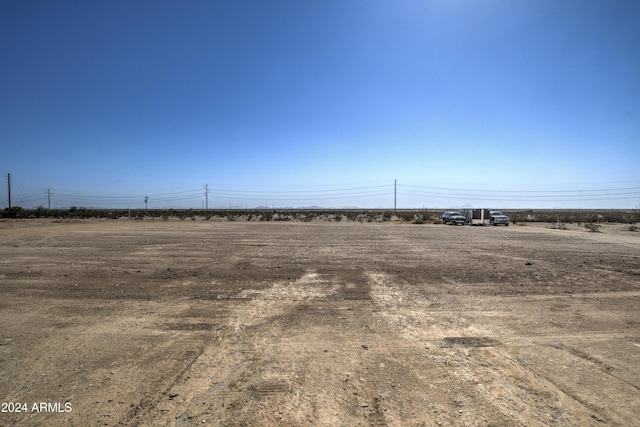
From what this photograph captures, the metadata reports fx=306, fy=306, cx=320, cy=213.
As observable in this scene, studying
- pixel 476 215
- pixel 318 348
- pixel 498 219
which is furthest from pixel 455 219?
pixel 318 348

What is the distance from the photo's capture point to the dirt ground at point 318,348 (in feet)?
10.5

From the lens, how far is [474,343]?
478 cm

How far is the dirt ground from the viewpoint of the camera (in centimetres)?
321

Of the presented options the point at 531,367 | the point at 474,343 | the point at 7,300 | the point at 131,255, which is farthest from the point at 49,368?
the point at 131,255

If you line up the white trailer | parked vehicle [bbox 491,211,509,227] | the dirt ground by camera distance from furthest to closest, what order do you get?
the white trailer
parked vehicle [bbox 491,211,509,227]
the dirt ground

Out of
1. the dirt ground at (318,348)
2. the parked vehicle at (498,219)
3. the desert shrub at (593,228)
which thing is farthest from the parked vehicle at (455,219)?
the dirt ground at (318,348)

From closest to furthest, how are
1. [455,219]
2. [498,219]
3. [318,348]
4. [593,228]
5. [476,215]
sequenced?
[318,348] < [593,228] < [498,219] < [455,219] < [476,215]

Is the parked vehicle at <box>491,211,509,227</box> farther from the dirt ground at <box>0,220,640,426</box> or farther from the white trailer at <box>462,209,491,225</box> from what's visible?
the dirt ground at <box>0,220,640,426</box>

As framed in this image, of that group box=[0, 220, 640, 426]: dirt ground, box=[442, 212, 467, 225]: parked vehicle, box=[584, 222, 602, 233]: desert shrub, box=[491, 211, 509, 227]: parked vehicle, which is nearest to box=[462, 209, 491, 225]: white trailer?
box=[442, 212, 467, 225]: parked vehicle

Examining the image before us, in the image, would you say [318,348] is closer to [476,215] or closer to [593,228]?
[593,228]

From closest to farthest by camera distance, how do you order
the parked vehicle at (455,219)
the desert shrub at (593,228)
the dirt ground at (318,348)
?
the dirt ground at (318,348) < the desert shrub at (593,228) < the parked vehicle at (455,219)

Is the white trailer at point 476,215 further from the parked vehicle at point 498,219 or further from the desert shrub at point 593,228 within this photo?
the desert shrub at point 593,228

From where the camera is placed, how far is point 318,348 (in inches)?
181

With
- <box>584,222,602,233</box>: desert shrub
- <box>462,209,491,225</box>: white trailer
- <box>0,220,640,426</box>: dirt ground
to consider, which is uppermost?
<box>462,209,491,225</box>: white trailer
